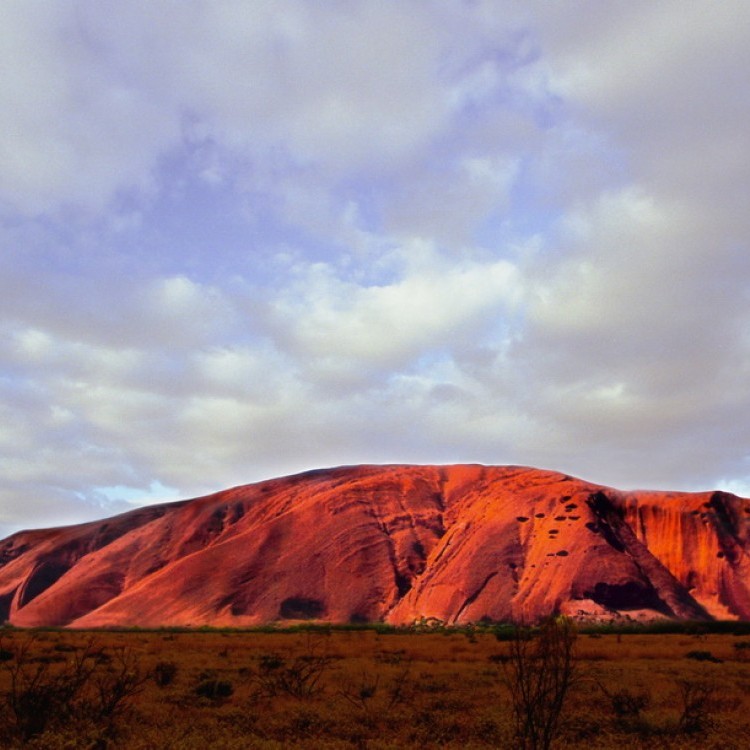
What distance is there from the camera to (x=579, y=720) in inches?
527

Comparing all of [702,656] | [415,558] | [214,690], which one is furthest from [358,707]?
[415,558]

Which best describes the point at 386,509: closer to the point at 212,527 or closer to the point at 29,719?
the point at 212,527

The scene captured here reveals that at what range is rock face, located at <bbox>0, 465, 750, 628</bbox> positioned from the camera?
73.1 metres

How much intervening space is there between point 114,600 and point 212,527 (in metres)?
15.0

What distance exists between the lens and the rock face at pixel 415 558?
2879 inches

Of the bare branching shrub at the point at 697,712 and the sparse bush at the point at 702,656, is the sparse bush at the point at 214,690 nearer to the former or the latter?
the bare branching shrub at the point at 697,712

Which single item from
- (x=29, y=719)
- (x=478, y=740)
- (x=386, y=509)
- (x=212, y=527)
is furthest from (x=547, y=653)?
(x=212, y=527)

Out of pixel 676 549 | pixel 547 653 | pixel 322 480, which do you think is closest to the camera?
pixel 547 653

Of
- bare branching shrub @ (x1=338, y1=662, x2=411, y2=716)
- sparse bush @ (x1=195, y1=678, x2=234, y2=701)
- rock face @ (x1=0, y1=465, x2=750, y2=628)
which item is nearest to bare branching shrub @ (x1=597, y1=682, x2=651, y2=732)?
bare branching shrub @ (x1=338, y1=662, x2=411, y2=716)

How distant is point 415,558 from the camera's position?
83.4 meters

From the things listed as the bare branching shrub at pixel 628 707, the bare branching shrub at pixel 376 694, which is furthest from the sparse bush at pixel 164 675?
the bare branching shrub at pixel 628 707

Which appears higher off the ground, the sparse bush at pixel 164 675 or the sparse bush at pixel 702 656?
the sparse bush at pixel 164 675

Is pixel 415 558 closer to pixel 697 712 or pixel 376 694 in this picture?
pixel 376 694

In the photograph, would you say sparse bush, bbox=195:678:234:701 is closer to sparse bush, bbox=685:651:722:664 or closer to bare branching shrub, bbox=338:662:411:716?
bare branching shrub, bbox=338:662:411:716
